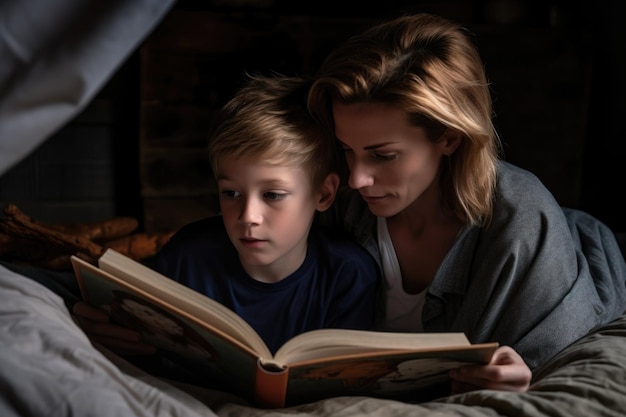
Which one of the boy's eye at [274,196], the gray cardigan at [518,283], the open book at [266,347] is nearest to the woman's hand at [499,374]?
the open book at [266,347]

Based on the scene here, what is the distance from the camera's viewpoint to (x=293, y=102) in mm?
1182

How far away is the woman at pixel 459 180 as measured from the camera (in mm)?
1082

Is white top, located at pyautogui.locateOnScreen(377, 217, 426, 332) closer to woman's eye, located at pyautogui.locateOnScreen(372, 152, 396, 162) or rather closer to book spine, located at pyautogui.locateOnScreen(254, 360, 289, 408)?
woman's eye, located at pyautogui.locateOnScreen(372, 152, 396, 162)

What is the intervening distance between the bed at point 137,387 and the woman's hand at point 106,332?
2.5 inches

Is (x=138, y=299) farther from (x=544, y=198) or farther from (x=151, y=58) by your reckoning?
(x=151, y=58)

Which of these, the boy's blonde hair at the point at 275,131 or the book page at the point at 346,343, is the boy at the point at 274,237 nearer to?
the boy's blonde hair at the point at 275,131

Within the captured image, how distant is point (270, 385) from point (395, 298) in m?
0.45

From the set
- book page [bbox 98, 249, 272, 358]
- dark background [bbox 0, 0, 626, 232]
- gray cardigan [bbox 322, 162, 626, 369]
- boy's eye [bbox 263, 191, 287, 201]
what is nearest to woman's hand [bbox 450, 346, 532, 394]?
gray cardigan [bbox 322, 162, 626, 369]

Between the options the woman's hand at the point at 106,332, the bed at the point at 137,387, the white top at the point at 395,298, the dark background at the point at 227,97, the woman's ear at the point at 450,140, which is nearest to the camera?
the bed at the point at 137,387

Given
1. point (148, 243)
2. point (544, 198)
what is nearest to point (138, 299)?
point (544, 198)

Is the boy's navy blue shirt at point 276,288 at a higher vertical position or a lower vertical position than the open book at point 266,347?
lower

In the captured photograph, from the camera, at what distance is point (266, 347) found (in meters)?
0.85

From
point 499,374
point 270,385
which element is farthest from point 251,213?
point 499,374

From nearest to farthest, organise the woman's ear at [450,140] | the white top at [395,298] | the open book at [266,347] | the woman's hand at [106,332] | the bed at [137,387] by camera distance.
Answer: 1. the bed at [137,387]
2. the open book at [266,347]
3. the woman's hand at [106,332]
4. the woman's ear at [450,140]
5. the white top at [395,298]
